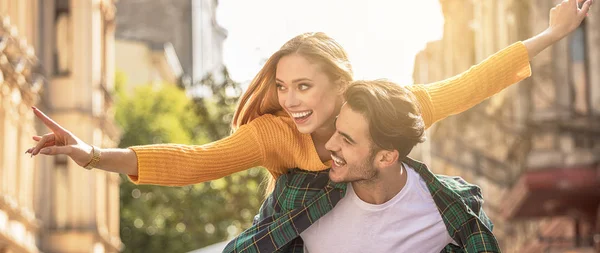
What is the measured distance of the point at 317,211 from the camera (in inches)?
269

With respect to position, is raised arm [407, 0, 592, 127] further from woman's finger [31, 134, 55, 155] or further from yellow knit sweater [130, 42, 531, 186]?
woman's finger [31, 134, 55, 155]

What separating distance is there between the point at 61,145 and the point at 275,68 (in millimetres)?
1295

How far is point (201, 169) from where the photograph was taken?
6.97 m

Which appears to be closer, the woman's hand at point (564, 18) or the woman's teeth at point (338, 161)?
the woman's teeth at point (338, 161)

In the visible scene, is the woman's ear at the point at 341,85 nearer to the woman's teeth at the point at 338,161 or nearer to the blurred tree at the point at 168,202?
the woman's teeth at the point at 338,161

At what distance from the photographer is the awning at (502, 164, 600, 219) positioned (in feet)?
77.3

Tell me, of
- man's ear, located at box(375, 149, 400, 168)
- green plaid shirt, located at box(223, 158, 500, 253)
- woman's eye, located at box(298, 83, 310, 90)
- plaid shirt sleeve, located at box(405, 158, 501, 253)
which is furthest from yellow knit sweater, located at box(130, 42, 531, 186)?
plaid shirt sleeve, located at box(405, 158, 501, 253)

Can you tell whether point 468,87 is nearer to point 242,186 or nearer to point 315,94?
point 315,94

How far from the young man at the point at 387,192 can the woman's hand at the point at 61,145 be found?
3.70ft

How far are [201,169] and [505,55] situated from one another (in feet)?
5.88

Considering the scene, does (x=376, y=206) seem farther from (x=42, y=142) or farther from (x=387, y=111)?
(x=42, y=142)

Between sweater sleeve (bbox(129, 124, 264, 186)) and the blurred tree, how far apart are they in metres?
27.5

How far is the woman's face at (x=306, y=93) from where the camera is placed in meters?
7.05

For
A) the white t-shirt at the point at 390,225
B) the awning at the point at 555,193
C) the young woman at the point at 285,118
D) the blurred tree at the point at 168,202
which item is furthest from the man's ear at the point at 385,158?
the blurred tree at the point at 168,202
